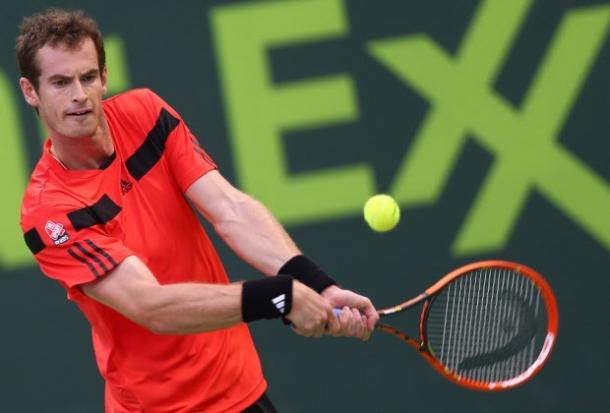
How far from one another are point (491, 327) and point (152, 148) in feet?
4.19

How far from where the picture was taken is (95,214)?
341 centimetres

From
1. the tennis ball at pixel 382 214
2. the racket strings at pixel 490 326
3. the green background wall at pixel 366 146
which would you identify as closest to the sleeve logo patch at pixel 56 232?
the racket strings at pixel 490 326

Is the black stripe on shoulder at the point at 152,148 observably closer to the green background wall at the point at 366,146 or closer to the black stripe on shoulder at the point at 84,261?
the black stripe on shoulder at the point at 84,261

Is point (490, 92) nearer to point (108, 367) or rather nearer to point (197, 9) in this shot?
point (197, 9)

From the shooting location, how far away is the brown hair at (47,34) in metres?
3.37

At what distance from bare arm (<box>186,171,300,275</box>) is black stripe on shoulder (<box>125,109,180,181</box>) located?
14 cm

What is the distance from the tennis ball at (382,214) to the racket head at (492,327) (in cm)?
66

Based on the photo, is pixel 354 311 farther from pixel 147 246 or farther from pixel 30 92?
pixel 30 92

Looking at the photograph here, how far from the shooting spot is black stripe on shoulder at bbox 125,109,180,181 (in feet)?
11.6

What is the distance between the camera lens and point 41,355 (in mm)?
5289

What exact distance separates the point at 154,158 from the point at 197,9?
1832 mm

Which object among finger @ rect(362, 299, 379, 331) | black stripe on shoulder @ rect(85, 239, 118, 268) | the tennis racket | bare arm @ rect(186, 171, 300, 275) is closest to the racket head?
the tennis racket

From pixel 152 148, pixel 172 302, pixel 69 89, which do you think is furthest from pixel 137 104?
pixel 172 302

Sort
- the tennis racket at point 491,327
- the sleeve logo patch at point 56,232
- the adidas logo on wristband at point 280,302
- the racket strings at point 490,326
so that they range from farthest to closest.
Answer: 1. the racket strings at point 490,326
2. the tennis racket at point 491,327
3. the sleeve logo patch at point 56,232
4. the adidas logo on wristband at point 280,302
